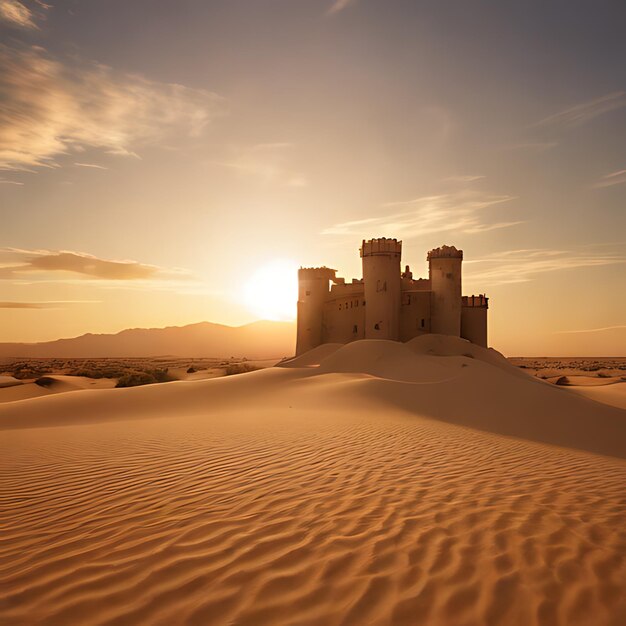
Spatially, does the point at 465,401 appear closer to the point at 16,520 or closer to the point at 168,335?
the point at 16,520

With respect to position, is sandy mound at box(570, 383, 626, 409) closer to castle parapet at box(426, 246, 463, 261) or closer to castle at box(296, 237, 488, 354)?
castle at box(296, 237, 488, 354)

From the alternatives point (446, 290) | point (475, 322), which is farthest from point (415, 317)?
point (475, 322)

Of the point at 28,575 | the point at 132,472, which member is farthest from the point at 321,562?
the point at 132,472

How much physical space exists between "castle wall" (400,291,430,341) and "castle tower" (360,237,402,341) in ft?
4.73

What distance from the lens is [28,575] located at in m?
3.37

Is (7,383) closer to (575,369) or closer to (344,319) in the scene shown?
(344,319)

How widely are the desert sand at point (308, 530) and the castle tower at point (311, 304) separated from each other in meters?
30.4

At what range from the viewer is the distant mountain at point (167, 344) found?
6147 inches

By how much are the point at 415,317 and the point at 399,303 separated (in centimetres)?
204

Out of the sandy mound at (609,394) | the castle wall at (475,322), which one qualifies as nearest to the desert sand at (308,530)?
the sandy mound at (609,394)

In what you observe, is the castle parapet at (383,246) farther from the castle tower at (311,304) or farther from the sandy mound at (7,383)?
the sandy mound at (7,383)

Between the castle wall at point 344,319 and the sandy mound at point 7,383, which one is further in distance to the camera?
the castle wall at point 344,319

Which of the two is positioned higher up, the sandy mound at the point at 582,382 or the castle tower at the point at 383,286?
the castle tower at the point at 383,286

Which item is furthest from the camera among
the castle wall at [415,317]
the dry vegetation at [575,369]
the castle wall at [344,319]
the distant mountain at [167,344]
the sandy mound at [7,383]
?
the distant mountain at [167,344]
